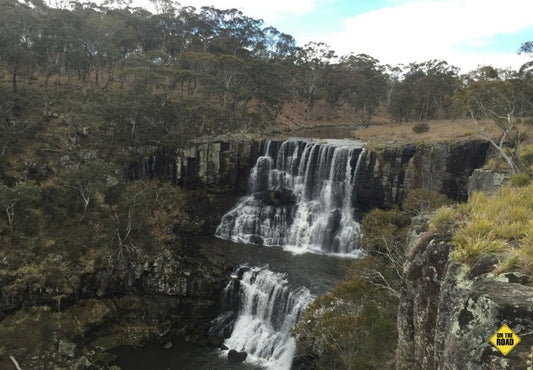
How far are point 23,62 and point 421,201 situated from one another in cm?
4843

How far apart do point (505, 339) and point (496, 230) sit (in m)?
3.32

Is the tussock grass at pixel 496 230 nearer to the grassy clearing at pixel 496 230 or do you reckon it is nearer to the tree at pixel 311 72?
the grassy clearing at pixel 496 230

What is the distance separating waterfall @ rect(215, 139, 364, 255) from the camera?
3603cm

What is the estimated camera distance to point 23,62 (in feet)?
147

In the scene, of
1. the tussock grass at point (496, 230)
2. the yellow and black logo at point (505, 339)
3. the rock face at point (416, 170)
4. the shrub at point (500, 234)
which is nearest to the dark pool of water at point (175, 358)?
the tussock grass at point (496, 230)

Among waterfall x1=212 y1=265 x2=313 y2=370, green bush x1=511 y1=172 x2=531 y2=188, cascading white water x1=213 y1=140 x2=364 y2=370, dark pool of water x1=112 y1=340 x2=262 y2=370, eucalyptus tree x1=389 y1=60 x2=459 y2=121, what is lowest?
dark pool of water x1=112 y1=340 x2=262 y2=370

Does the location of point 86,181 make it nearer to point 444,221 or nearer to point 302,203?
point 302,203

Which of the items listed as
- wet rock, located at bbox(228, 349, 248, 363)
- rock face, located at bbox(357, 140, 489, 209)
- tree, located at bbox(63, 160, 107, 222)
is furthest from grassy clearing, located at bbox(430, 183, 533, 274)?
tree, located at bbox(63, 160, 107, 222)

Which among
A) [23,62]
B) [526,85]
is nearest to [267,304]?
[526,85]

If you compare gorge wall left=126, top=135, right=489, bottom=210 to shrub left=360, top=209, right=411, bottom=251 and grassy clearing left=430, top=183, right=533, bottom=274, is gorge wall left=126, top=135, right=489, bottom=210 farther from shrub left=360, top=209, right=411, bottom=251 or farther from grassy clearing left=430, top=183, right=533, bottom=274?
grassy clearing left=430, top=183, right=533, bottom=274

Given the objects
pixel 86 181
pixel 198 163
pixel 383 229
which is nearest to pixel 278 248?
pixel 383 229

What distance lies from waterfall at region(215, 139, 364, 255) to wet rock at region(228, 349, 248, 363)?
12.8 m

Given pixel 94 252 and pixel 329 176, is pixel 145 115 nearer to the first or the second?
pixel 94 252

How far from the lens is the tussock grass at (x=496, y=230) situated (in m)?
6.63
